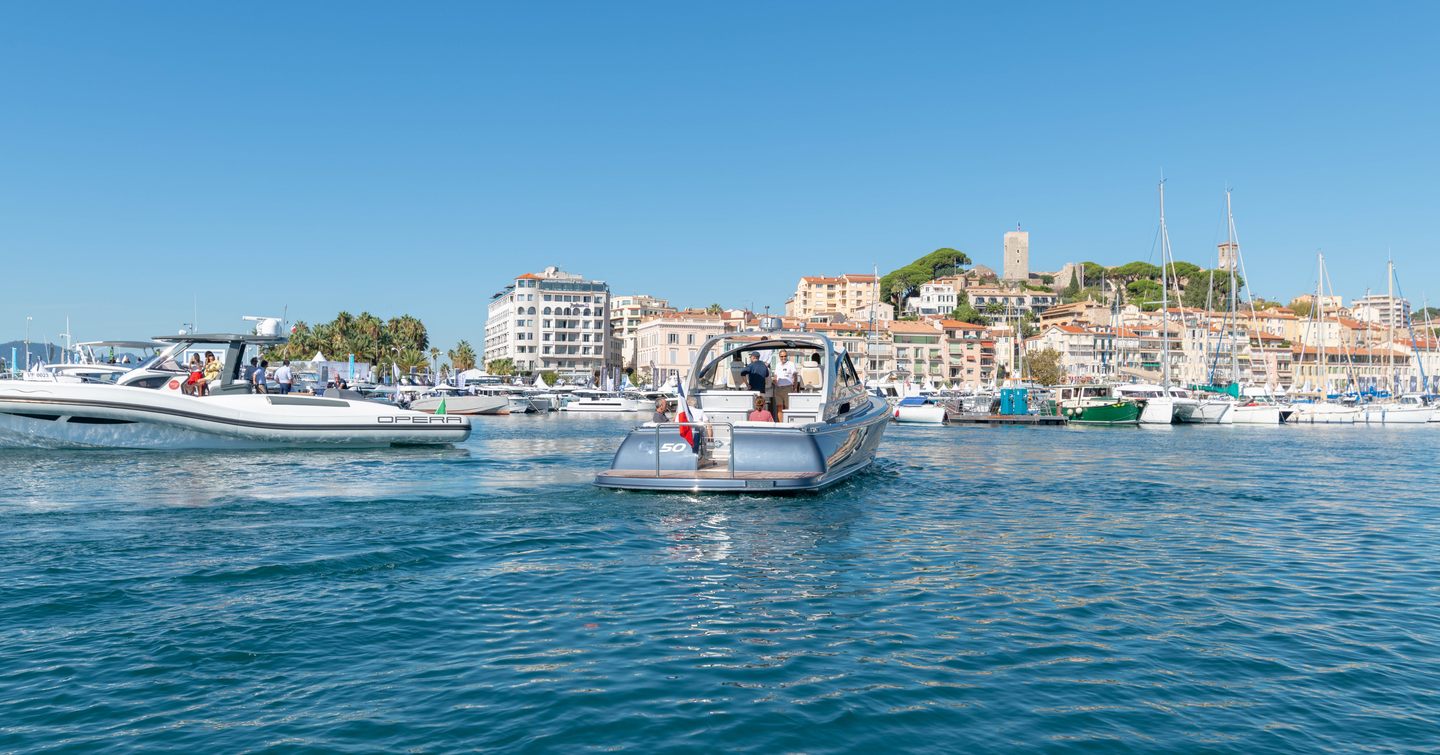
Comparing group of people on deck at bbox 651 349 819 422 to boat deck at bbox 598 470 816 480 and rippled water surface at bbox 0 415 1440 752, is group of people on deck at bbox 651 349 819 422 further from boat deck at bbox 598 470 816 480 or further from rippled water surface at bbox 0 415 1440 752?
rippled water surface at bbox 0 415 1440 752

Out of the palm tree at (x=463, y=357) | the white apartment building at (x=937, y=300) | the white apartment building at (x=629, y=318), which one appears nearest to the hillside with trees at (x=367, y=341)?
the palm tree at (x=463, y=357)

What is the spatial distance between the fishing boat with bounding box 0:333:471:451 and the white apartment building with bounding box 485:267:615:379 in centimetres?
12369

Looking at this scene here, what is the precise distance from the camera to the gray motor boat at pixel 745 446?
1620 cm

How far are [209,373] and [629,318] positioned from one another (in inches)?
5965

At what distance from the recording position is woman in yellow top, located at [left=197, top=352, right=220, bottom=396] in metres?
26.1

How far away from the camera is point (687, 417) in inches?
695

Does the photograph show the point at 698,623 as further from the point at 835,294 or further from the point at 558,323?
the point at 835,294

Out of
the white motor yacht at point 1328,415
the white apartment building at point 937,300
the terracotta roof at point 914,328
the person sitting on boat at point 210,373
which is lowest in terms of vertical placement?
the white motor yacht at point 1328,415

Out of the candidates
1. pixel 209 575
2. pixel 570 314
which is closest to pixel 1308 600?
pixel 209 575

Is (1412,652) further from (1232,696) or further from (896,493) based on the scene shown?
(896,493)

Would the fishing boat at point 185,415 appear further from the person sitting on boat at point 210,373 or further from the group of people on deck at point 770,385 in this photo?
the group of people on deck at point 770,385

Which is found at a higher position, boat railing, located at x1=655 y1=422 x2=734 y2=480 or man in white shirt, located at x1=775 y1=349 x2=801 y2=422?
man in white shirt, located at x1=775 y1=349 x2=801 y2=422

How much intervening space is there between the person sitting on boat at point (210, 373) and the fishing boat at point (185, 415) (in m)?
0.15

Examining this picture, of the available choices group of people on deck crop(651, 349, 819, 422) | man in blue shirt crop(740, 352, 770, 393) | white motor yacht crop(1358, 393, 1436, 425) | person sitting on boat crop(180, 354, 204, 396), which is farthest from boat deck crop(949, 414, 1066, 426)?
person sitting on boat crop(180, 354, 204, 396)
